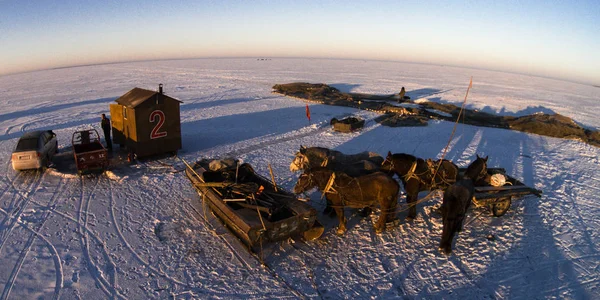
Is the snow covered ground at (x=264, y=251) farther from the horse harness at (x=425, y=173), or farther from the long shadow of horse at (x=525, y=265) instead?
the horse harness at (x=425, y=173)

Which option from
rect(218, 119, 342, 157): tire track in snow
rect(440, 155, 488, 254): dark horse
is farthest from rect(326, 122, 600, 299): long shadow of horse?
rect(218, 119, 342, 157): tire track in snow

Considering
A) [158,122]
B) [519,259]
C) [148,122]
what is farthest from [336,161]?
[148,122]

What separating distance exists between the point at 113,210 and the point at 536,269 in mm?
10280

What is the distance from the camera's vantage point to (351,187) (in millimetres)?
7223

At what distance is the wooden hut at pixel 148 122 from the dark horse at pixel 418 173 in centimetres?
850

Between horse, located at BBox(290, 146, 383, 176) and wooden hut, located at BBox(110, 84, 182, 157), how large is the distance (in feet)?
19.7

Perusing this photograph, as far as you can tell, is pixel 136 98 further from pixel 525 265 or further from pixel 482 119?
pixel 482 119

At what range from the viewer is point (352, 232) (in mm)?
7859

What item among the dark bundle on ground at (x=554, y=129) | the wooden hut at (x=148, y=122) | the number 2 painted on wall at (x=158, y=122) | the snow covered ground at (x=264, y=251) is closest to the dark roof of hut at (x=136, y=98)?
the wooden hut at (x=148, y=122)

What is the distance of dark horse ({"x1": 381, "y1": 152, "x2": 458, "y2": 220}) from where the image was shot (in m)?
8.02

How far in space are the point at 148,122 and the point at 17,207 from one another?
474 cm

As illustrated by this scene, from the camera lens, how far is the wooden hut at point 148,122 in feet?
39.4

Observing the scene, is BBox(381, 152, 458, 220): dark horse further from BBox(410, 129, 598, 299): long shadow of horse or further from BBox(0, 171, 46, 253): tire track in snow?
BBox(0, 171, 46, 253): tire track in snow

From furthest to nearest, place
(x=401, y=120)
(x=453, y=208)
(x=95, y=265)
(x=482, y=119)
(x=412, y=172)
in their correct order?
(x=482, y=119) → (x=401, y=120) → (x=412, y=172) → (x=453, y=208) → (x=95, y=265)
